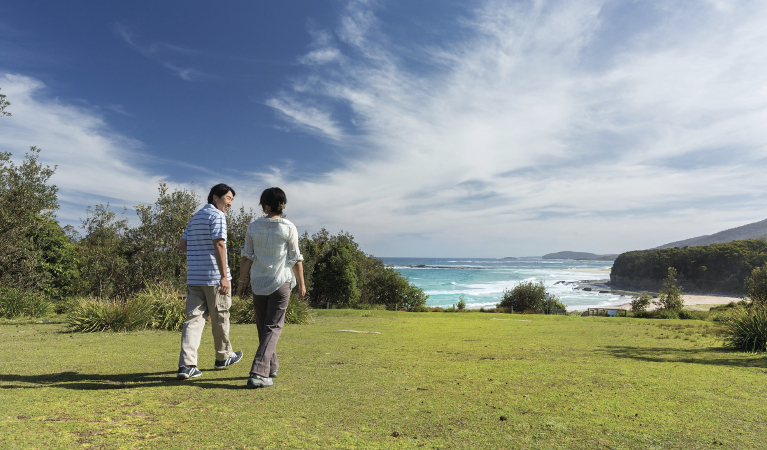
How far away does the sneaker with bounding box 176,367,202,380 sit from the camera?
4215mm

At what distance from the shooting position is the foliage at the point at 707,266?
95850 mm

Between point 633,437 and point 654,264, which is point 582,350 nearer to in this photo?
point 633,437

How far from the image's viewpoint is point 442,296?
83.9 m

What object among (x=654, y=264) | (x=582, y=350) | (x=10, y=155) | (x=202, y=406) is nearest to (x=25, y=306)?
(x=10, y=155)

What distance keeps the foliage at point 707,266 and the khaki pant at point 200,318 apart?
385 feet

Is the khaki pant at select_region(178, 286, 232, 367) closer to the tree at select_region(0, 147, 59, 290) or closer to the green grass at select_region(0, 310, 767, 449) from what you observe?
the green grass at select_region(0, 310, 767, 449)

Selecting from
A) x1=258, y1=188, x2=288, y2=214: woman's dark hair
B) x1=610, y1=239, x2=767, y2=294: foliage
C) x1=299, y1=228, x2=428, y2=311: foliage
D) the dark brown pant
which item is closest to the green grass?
the dark brown pant

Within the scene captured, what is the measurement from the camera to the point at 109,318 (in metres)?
8.53

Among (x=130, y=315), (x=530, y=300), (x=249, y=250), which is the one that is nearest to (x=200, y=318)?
(x=249, y=250)

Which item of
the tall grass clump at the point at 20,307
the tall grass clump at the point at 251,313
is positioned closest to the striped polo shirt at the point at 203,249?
the tall grass clump at the point at 251,313

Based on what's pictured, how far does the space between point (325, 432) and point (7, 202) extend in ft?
70.8

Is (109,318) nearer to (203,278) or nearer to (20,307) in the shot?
(203,278)

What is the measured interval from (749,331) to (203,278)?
9.54 metres

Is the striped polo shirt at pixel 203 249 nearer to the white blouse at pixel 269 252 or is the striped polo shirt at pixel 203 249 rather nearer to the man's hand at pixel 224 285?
the man's hand at pixel 224 285
